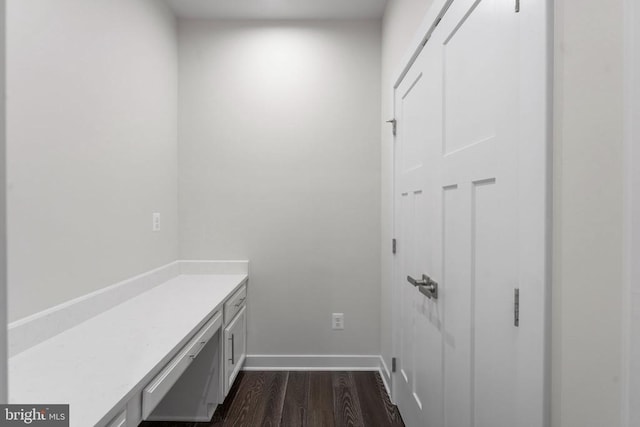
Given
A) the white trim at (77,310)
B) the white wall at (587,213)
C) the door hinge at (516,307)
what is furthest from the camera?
the white trim at (77,310)

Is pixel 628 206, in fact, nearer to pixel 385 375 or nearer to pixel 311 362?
pixel 385 375

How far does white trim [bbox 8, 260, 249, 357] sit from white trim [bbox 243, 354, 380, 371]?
94cm

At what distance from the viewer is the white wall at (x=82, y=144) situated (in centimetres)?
113

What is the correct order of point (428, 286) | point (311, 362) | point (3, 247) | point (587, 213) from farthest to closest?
point (311, 362), point (428, 286), point (587, 213), point (3, 247)

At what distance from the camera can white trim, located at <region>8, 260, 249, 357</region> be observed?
3.64 ft

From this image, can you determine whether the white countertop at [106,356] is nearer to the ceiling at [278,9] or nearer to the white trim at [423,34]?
the white trim at [423,34]

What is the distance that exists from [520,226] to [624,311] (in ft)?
0.94

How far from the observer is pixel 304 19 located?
2.39 metres

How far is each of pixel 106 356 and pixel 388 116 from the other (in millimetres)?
1995

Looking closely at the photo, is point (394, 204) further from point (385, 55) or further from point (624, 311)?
point (624, 311)

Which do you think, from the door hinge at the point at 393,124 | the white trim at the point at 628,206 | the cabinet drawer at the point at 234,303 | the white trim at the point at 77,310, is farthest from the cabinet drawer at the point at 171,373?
the door hinge at the point at 393,124

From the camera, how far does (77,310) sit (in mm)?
1370

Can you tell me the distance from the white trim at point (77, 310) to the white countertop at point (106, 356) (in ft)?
0.10

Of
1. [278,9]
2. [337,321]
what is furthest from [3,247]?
[278,9]
